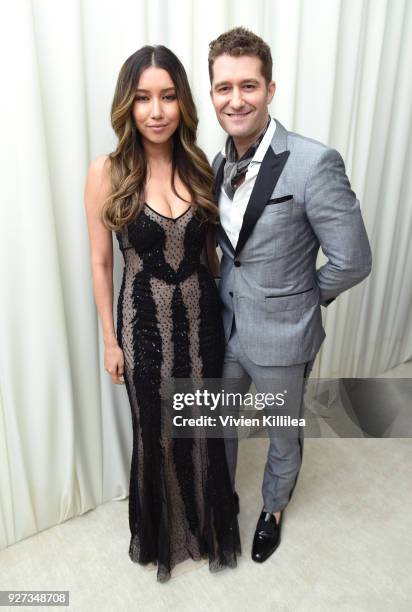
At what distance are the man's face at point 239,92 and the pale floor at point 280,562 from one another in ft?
5.04

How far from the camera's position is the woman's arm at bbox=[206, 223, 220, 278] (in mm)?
1715

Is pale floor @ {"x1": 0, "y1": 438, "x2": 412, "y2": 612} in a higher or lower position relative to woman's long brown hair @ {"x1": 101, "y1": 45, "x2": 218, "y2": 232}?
lower

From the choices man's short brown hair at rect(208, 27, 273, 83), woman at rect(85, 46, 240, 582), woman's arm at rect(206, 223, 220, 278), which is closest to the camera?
man's short brown hair at rect(208, 27, 273, 83)

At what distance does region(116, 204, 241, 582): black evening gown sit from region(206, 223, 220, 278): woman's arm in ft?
0.25

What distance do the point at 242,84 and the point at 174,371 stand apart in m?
0.88

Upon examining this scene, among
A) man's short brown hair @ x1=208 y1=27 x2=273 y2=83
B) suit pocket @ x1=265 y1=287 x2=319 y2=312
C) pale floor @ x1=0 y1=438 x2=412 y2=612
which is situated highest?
man's short brown hair @ x1=208 y1=27 x2=273 y2=83

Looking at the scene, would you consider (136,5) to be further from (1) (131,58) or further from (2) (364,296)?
(2) (364,296)

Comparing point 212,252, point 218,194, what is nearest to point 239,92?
point 218,194

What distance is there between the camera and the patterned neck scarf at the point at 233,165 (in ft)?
4.99

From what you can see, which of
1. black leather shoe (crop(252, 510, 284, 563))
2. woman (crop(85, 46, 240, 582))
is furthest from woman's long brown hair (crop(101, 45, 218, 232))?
black leather shoe (crop(252, 510, 284, 563))

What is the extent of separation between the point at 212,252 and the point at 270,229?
36 centimetres

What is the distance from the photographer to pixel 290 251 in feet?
5.07

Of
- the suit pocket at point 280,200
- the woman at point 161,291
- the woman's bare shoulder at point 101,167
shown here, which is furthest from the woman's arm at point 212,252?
the woman's bare shoulder at point 101,167

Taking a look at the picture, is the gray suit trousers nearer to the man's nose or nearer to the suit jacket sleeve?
the suit jacket sleeve
